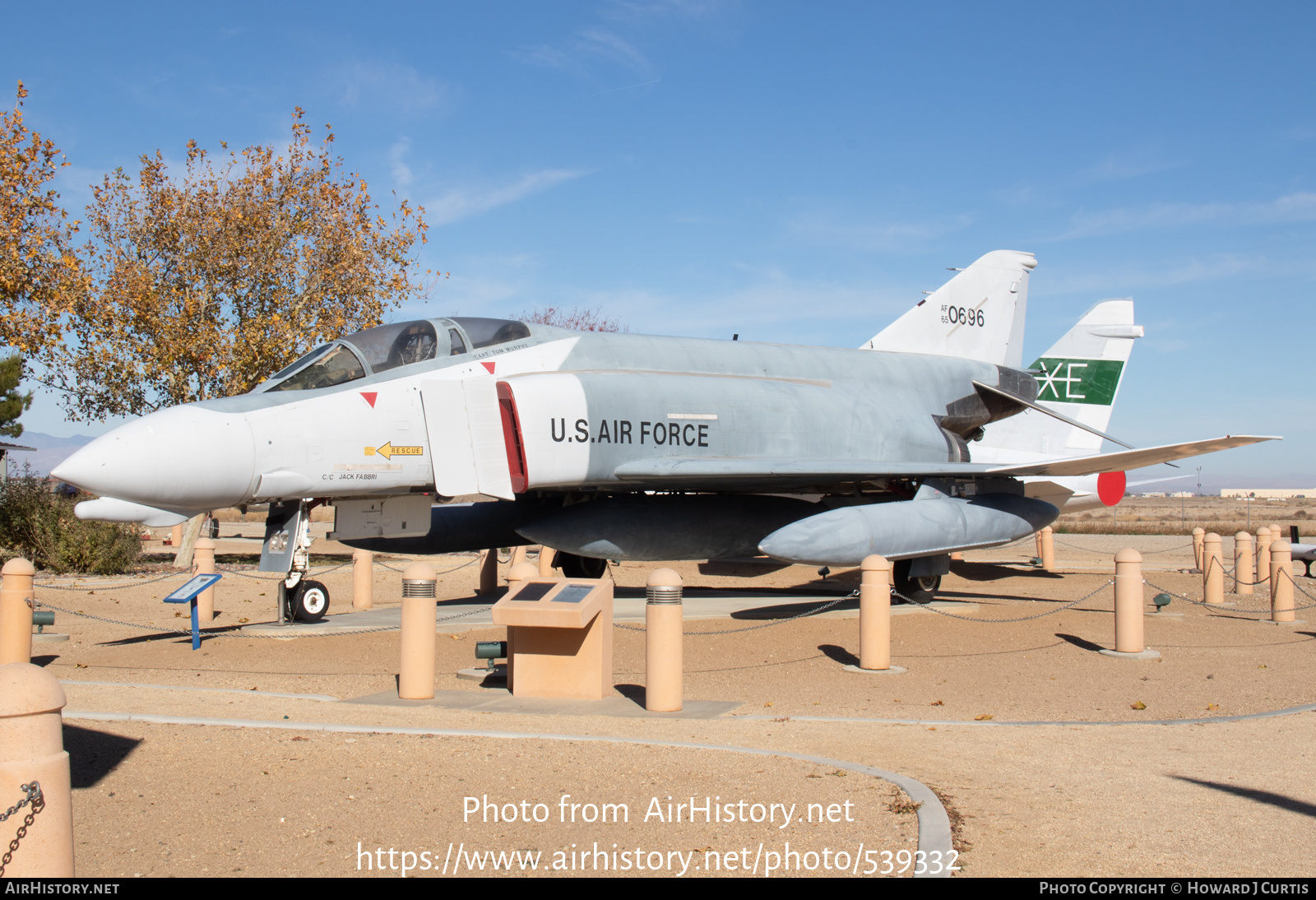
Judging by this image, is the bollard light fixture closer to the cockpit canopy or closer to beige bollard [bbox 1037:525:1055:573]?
the cockpit canopy

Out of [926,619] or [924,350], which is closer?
[926,619]

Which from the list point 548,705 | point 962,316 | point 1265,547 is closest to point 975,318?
point 962,316

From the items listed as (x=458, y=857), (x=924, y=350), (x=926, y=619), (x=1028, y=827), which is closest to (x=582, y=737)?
(x=458, y=857)

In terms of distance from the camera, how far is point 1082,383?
19.1 metres

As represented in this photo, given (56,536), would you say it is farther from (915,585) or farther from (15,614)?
(915,585)

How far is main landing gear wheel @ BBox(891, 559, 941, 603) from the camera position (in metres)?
14.1

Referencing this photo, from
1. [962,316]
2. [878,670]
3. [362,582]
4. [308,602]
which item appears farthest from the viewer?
[962,316]

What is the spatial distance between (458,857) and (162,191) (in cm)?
2023

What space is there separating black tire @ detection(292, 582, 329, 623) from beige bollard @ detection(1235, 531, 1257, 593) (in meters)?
14.1

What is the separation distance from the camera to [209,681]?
8312 mm

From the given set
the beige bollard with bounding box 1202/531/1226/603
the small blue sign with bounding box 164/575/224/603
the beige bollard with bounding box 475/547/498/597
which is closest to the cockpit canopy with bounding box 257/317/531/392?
the small blue sign with bounding box 164/575/224/603

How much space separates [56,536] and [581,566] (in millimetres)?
10903

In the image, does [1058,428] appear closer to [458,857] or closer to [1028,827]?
[1028,827]

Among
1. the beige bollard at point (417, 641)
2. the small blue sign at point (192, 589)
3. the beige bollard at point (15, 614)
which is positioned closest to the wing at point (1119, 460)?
the beige bollard at point (417, 641)
